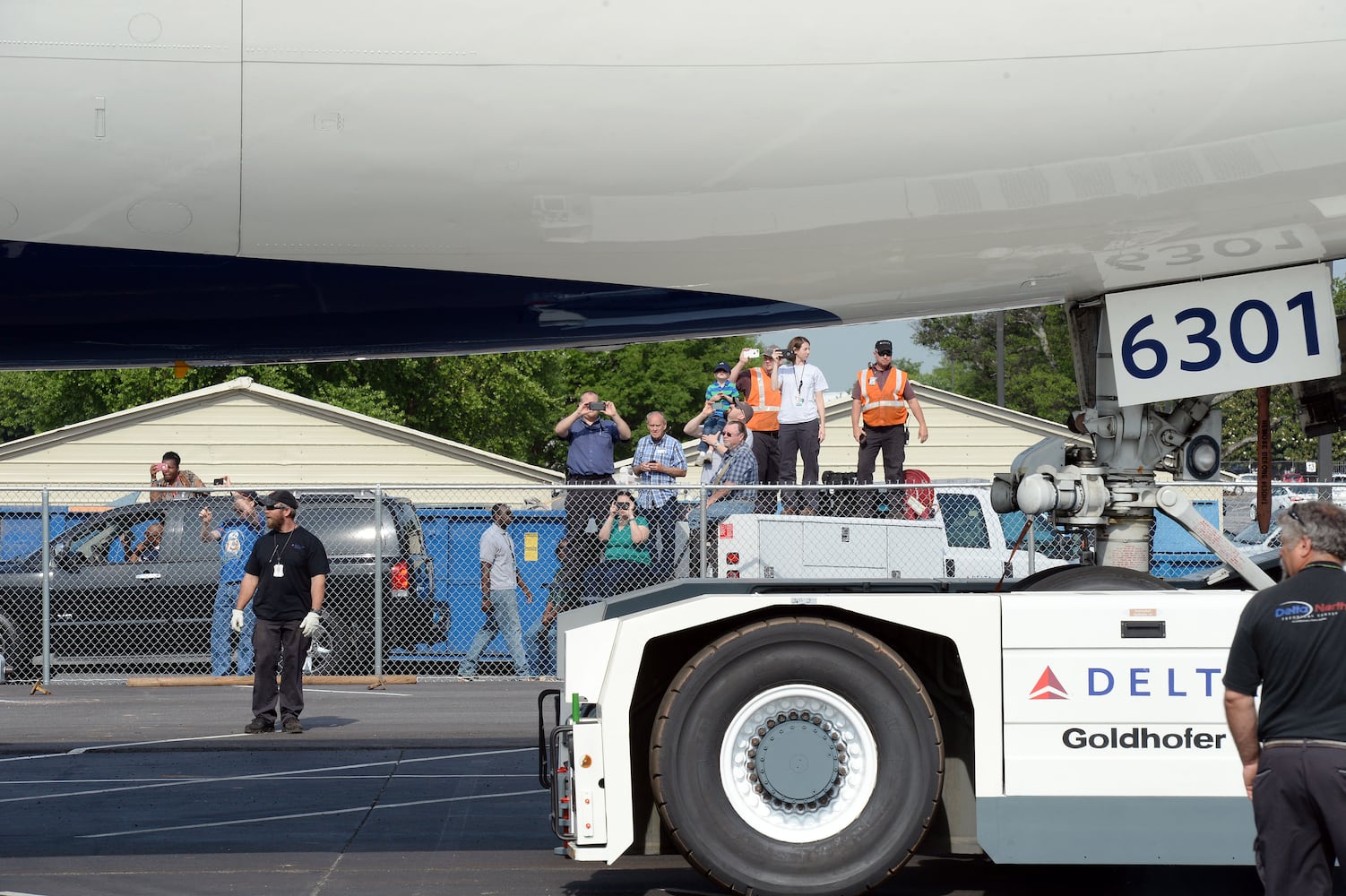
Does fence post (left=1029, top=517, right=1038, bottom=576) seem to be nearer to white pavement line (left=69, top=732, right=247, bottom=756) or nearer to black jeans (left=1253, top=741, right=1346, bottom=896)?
white pavement line (left=69, top=732, right=247, bottom=756)

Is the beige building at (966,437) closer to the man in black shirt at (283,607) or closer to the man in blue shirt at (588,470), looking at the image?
the man in blue shirt at (588,470)

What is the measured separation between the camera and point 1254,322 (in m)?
6.39

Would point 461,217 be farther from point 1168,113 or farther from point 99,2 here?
point 1168,113

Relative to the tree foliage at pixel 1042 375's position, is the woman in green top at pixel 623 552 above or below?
below

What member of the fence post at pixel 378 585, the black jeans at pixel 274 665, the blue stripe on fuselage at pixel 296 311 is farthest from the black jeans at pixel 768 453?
the blue stripe on fuselage at pixel 296 311

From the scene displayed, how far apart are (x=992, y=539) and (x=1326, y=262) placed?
8564mm

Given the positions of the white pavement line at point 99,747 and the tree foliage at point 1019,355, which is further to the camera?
the tree foliage at point 1019,355

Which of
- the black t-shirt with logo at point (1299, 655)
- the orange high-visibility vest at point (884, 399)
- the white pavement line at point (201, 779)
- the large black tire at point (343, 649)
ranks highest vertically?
the orange high-visibility vest at point (884, 399)

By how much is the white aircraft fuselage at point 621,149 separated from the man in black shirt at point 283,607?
557cm

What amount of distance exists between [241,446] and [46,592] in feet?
35.1

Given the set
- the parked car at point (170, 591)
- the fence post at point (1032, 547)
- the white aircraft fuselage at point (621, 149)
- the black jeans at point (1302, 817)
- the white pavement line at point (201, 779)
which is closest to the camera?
the black jeans at point (1302, 817)

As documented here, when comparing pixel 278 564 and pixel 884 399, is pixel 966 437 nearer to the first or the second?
pixel 884 399

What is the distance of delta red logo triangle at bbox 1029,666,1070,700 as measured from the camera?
19.4 ft

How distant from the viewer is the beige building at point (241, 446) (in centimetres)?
2480
